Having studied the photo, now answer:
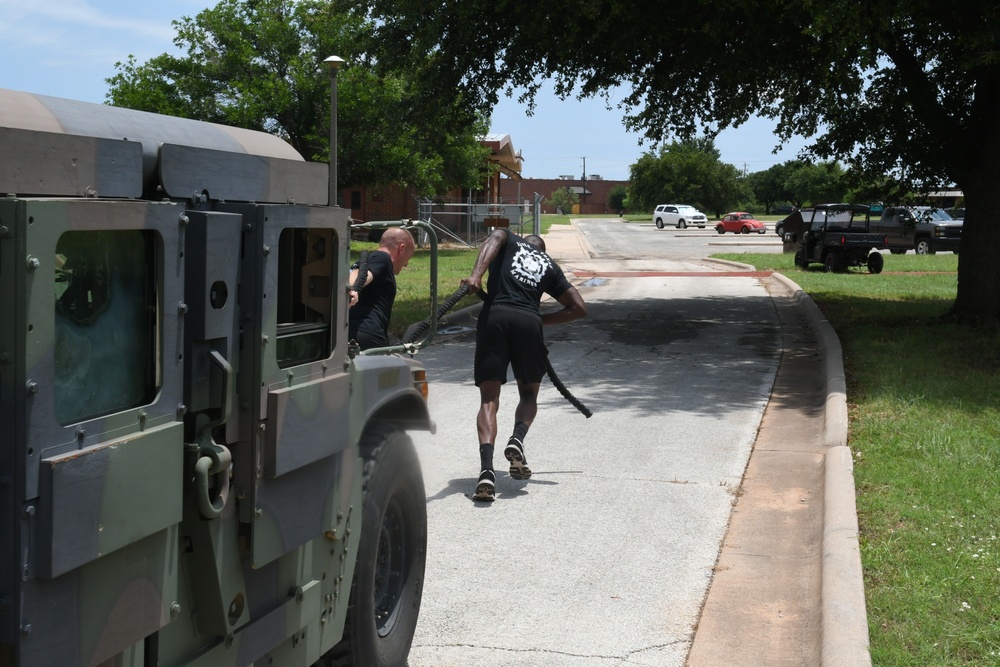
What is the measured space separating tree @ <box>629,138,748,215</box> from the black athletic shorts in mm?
88927

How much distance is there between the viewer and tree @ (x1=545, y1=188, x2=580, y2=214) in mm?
125000

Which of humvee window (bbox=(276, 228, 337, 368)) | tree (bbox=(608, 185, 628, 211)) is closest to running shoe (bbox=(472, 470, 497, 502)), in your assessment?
humvee window (bbox=(276, 228, 337, 368))

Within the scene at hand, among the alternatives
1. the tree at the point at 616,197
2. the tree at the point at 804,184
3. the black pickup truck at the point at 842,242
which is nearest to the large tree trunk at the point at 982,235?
the black pickup truck at the point at 842,242

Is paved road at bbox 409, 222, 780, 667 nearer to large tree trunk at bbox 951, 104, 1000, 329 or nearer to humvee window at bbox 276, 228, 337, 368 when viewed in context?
humvee window at bbox 276, 228, 337, 368

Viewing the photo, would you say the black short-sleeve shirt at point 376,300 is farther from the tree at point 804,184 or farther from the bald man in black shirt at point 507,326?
the tree at point 804,184

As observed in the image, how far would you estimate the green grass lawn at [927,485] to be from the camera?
4891 millimetres

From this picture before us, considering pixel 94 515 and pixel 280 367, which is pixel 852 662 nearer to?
pixel 280 367

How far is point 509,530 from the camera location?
6688mm

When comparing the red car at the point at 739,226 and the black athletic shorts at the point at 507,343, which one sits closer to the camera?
the black athletic shorts at the point at 507,343

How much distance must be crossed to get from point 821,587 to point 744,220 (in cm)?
6170

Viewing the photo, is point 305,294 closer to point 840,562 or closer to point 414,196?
point 840,562

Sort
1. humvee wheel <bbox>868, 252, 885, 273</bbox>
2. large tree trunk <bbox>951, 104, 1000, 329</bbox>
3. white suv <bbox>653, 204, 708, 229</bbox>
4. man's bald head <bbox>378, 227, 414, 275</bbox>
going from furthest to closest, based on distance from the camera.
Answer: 1. white suv <bbox>653, 204, 708, 229</bbox>
2. humvee wheel <bbox>868, 252, 885, 273</bbox>
3. large tree trunk <bbox>951, 104, 1000, 329</bbox>
4. man's bald head <bbox>378, 227, 414, 275</bbox>

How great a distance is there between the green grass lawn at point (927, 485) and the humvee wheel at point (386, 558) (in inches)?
77.8

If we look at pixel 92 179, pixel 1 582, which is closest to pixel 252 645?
pixel 1 582
